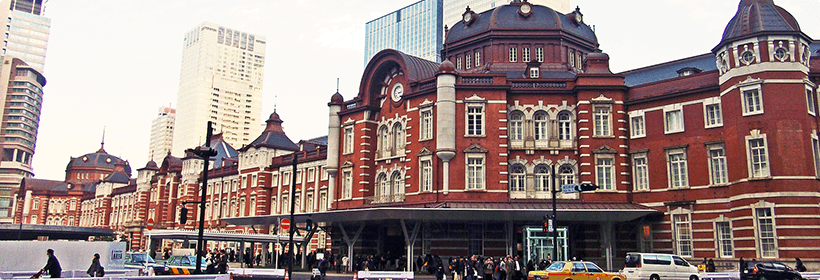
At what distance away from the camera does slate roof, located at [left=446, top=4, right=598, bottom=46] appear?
4900 cm

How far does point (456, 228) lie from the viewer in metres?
41.6

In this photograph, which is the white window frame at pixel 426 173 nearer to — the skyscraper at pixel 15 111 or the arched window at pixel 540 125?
the arched window at pixel 540 125

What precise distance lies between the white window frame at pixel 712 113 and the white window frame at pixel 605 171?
5.66m

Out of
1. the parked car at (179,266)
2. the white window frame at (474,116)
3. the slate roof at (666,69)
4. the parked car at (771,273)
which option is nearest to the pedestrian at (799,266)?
the parked car at (771,273)

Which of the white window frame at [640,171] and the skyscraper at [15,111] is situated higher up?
the skyscraper at [15,111]

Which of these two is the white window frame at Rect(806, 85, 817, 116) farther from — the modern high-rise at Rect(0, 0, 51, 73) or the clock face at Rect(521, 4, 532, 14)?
the modern high-rise at Rect(0, 0, 51, 73)

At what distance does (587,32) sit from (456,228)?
19904 millimetres

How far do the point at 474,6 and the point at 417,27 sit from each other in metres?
32.3

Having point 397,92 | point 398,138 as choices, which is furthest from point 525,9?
point 398,138

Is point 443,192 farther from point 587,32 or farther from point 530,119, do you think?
point 587,32

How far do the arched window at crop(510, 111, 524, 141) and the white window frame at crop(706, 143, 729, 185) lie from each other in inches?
426

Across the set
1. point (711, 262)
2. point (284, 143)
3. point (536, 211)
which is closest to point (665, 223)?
point (711, 262)

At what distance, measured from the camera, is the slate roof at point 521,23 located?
49000mm

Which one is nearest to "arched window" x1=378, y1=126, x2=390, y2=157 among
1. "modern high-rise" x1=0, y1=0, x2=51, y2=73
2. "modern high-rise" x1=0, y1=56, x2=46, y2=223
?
"modern high-rise" x1=0, y1=56, x2=46, y2=223
